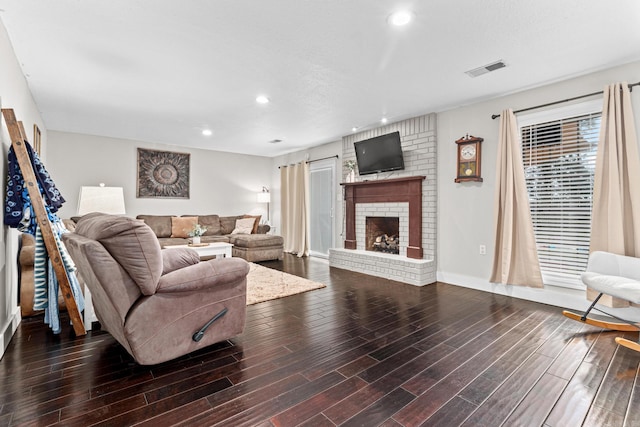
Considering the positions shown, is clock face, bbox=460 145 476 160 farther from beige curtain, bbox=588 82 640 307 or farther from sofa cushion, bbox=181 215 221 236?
sofa cushion, bbox=181 215 221 236

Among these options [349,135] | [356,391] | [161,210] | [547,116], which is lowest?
[356,391]

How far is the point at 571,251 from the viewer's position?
3.22m

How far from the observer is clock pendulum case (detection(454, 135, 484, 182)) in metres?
3.85

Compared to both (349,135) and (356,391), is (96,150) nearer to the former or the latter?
(349,135)

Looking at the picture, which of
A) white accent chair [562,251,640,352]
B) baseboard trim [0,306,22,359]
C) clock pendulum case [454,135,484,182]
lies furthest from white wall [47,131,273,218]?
white accent chair [562,251,640,352]

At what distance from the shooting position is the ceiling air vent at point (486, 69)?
287cm

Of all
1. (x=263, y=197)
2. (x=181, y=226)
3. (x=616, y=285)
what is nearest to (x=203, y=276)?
(x=616, y=285)

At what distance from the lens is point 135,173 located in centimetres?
598

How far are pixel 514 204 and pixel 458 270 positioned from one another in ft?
3.62

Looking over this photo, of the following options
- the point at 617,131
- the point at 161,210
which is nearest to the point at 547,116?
the point at 617,131

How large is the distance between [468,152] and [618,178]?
1477 mm

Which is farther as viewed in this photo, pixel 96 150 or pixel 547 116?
pixel 96 150

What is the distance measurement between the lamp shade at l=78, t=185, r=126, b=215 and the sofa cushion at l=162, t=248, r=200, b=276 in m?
1.88

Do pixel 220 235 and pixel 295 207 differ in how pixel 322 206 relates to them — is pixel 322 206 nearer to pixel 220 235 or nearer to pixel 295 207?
pixel 295 207
